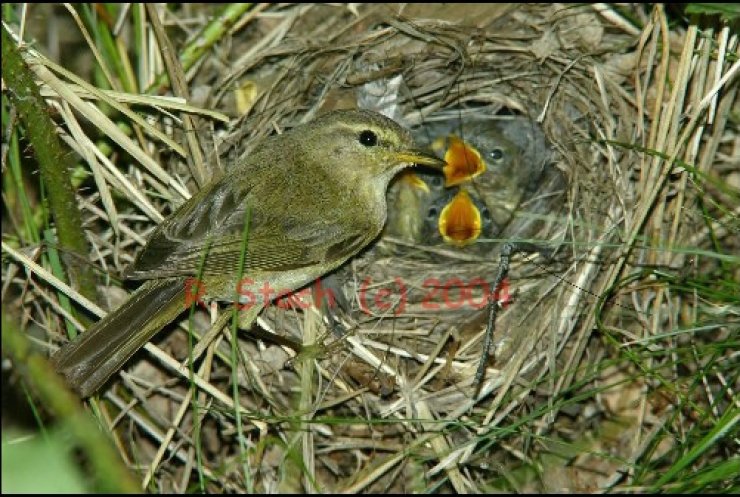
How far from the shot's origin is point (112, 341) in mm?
3633

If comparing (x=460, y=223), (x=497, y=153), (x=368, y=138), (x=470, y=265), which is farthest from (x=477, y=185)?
(x=368, y=138)

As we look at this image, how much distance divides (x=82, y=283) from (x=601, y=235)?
2502 millimetres

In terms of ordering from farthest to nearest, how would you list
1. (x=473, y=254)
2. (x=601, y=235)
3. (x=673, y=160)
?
(x=473, y=254), (x=601, y=235), (x=673, y=160)

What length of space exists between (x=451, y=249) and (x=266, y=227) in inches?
48.7

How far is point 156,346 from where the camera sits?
4047mm

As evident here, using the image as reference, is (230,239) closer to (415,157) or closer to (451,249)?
(415,157)

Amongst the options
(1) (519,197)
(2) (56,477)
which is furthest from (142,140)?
(2) (56,477)

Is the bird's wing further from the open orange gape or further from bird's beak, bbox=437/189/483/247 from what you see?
the open orange gape

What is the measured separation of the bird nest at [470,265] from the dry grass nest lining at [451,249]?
0.01 m

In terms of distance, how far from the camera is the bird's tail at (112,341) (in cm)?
360

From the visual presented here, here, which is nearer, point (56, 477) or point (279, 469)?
point (56, 477)

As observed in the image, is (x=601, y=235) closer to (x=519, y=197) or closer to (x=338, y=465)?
(x=519, y=197)

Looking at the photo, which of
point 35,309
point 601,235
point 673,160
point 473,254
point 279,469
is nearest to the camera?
point 673,160

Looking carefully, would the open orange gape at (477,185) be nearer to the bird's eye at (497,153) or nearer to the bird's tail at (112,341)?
the bird's eye at (497,153)
